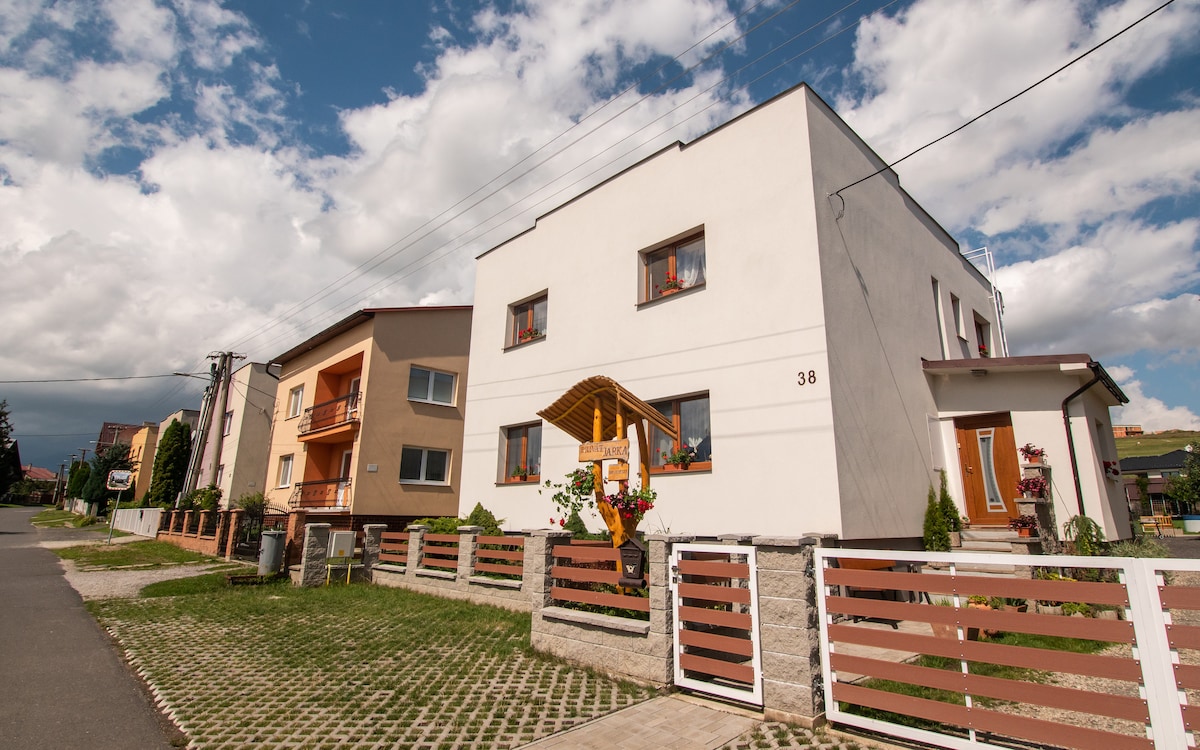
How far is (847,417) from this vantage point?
9.12 meters

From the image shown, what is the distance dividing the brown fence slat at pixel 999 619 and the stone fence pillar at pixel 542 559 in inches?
135

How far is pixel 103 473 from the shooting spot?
47.5m

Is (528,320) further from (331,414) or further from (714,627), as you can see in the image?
(331,414)

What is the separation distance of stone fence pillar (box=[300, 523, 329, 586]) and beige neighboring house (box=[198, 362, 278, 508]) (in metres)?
18.1

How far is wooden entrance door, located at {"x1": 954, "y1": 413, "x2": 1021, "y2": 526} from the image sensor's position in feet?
37.0

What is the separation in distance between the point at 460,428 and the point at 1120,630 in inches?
766

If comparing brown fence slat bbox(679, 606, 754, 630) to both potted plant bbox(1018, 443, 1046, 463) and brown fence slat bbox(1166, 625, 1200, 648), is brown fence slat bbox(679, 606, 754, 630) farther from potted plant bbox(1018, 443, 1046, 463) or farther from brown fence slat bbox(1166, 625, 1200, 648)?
potted plant bbox(1018, 443, 1046, 463)

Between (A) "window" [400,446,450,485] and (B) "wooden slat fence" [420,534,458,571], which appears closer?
(B) "wooden slat fence" [420,534,458,571]

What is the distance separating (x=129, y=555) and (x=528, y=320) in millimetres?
15412

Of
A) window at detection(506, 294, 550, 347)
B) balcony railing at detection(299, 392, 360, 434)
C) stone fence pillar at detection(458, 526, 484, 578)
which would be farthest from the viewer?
balcony railing at detection(299, 392, 360, 434)

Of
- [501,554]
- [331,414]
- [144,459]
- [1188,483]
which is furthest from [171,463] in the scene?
[1188,483]

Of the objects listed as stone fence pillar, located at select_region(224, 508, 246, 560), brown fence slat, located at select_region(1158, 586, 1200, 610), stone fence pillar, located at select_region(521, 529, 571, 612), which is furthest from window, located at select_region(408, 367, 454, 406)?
brown fence slat, located at select_region(1158, 586, 1200, 610)

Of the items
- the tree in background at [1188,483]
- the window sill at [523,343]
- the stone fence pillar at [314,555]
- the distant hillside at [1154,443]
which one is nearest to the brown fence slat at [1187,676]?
the window sill at [523,343]

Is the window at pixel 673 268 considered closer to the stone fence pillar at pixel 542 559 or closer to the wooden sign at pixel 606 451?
the wooden sign at pixel 606 451
